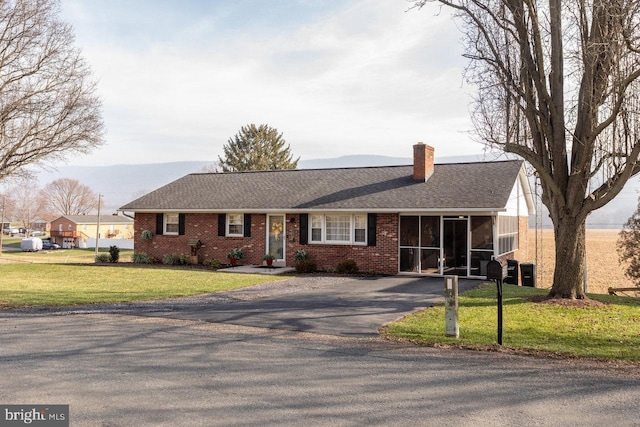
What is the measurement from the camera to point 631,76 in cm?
1046

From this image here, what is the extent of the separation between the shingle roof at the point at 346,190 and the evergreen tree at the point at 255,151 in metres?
32.4

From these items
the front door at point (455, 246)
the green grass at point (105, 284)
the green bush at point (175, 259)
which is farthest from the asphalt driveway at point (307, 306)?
the green bush at point (175, 259)

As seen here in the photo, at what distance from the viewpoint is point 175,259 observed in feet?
76.7

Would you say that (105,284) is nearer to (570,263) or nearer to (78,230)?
(570,263)

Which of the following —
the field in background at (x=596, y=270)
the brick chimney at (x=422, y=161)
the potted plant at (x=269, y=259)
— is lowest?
the field in background at (x=596, y=270)

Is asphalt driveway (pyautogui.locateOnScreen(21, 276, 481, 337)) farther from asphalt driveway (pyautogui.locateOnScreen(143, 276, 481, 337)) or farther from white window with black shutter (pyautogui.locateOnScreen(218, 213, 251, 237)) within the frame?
white window with black shutter (pyautogui.locateOnScreen(218, 213, 251, 237))

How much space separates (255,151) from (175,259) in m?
38.7

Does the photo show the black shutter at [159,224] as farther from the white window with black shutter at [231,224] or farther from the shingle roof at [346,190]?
the white window with black shutter at [231,224]

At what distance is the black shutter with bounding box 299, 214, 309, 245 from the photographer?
21094 millimetres

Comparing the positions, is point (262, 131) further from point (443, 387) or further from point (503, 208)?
point (443, 387)

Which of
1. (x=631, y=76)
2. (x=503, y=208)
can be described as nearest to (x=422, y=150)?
(x=503, y=208)

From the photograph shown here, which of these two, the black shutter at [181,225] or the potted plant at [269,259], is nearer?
the potted plant at [269,259]

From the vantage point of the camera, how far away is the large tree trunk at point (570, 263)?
12234 mm

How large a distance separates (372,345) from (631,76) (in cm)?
796
